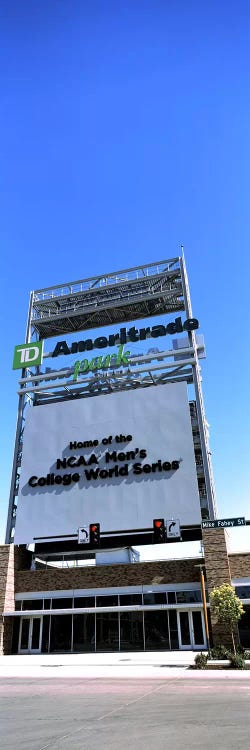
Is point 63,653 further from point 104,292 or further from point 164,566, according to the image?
point 104,292

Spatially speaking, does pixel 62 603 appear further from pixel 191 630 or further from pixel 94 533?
pixel 94 533

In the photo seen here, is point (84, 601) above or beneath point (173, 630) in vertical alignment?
above

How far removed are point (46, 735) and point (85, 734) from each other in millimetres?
733

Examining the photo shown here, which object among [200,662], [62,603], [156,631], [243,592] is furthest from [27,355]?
[200,662]

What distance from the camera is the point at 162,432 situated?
39781 millimetres

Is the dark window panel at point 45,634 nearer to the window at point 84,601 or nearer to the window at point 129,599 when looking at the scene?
the window at point 84,601

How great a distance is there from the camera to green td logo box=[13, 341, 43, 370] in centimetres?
4834

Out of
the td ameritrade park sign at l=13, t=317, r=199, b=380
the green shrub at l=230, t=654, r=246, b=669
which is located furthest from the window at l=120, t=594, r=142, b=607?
the td ameritrade park sign at l=13, t=317, r=199, b=380

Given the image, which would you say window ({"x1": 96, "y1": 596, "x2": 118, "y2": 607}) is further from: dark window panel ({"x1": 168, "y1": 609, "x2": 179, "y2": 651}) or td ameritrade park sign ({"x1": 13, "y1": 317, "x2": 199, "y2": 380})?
td ameritrade park sign ({"x1": 13, "y1": 317, "x2": 199, "y2": 380})

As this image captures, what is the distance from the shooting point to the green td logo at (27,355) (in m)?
48.3

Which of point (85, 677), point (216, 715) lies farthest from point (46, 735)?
point (85, 677)

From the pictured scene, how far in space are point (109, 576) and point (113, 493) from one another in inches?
247

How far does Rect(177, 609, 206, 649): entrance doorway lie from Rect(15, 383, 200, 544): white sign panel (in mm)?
6271

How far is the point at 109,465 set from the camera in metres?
40.1
